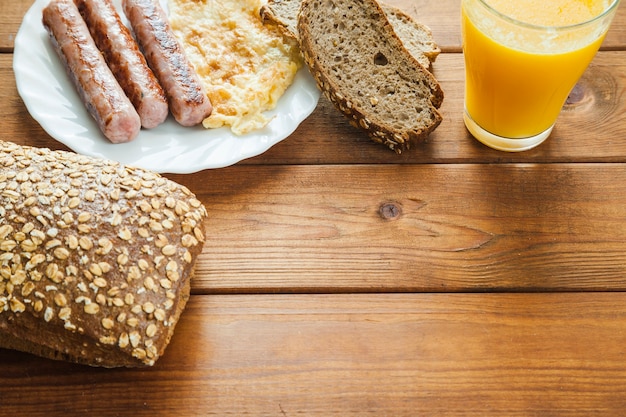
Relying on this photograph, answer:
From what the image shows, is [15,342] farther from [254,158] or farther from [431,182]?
[431,182]

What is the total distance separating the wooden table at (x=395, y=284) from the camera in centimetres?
158

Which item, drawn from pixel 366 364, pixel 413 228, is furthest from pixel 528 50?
pixel 366 364

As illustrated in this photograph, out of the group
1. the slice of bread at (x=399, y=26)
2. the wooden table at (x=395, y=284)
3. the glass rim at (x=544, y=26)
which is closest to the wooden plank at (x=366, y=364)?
the wooden table at (x=395, y=284)

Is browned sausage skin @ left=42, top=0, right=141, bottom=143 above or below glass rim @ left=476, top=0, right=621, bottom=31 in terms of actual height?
below

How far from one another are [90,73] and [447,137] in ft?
3.24

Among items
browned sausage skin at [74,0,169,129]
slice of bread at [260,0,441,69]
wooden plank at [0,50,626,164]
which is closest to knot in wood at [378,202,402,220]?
wooden plank at [0,50,626,164]

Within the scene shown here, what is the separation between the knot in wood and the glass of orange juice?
14.4 inches

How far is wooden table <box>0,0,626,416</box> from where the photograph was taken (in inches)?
62.2

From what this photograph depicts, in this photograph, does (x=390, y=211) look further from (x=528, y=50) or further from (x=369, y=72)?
(x=528, y=50)

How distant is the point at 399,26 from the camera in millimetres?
2168

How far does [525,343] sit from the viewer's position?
1.66 m

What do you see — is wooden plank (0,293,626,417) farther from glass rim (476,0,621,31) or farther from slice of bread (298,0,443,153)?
glass rim (476,0,621,31)

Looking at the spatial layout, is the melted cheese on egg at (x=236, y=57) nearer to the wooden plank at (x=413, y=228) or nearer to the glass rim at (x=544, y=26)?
the wooden plank at (x=413, y=228)

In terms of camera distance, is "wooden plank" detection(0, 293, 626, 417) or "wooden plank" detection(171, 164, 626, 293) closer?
"wooden plank" detection(0, 293, 626, 417)
